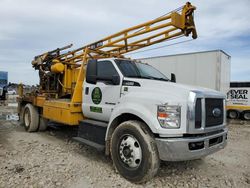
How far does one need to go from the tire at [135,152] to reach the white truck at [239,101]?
12170 millimetres

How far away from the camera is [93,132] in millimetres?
5012

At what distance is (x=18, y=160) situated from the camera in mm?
4961

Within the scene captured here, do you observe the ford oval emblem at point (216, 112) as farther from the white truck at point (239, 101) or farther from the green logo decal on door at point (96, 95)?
the white truck at point (239, 101)

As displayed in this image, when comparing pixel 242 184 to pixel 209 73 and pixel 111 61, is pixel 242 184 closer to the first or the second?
pixel 111 61

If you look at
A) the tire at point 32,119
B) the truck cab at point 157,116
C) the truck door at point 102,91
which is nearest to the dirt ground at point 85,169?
the truck cab at point 157,116

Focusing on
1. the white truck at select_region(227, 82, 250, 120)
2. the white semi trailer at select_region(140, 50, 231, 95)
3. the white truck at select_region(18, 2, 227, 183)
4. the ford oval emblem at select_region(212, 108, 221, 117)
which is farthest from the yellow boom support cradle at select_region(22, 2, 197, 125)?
the white truck at select_region(227, 82, 250, 120)

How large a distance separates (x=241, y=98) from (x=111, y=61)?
1208 centimetres

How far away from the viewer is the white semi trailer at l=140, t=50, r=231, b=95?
12.2 m

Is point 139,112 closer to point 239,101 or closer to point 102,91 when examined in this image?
point 102,91

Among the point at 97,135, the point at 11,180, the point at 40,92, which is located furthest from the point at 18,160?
the point at 40,92

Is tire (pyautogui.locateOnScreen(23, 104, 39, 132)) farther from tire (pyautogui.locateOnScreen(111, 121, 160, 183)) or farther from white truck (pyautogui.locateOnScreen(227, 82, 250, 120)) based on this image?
white truck (pyautogui.locateOnScreen(227, 82, 250, 120))

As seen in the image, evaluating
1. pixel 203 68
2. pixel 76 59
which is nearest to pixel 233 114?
pixel 203 68

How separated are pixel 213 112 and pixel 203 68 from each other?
9.12m

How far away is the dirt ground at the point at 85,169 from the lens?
4.04 m
